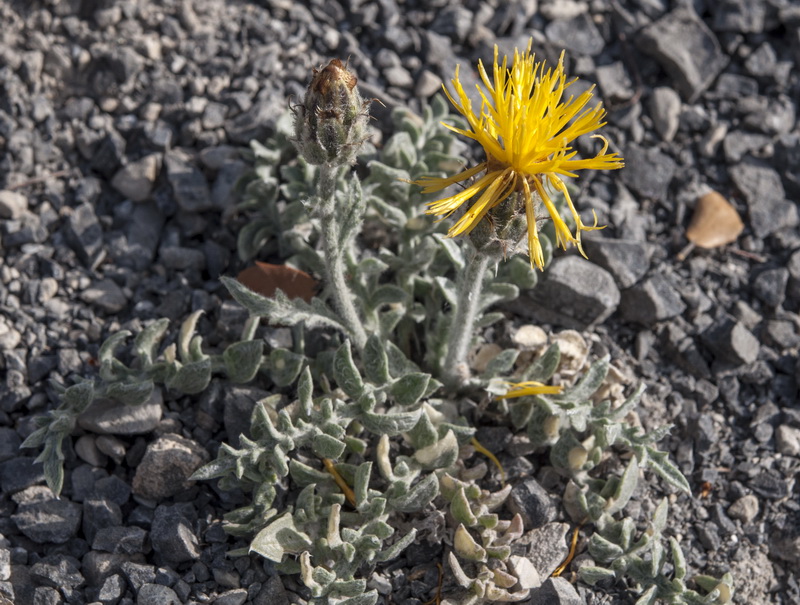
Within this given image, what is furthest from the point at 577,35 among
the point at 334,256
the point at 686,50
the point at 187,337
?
the point at 187,337

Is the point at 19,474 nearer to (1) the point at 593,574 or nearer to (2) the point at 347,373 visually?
(2) the point at 347,373

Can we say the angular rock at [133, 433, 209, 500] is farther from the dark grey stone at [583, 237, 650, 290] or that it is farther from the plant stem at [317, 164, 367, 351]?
the dark grey stone at [583, 237, 650, 290]

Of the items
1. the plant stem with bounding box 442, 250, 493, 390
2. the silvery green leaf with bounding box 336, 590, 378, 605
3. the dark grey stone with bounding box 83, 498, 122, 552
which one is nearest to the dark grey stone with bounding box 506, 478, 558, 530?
the plant stem with bounding box 442, 250, 493, 390

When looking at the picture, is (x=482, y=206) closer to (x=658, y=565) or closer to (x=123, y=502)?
(x=658, y=565)

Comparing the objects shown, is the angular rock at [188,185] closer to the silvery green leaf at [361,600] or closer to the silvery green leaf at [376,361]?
the silvery green leaf at [376,361]

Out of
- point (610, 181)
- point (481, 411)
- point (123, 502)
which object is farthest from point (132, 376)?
point (610, 181)
